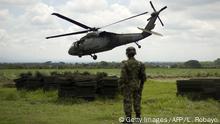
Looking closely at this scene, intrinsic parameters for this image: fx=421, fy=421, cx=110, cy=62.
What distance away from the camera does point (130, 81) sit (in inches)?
451

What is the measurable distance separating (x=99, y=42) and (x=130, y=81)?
21447 millimetres

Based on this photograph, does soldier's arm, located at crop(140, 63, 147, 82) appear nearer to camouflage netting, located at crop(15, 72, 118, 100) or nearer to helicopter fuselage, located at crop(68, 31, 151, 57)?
camouflage netting, located at crop(15, 72, 118, 100)

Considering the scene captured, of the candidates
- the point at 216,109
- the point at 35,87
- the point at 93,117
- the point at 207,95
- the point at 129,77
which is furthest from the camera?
the point at 35,87

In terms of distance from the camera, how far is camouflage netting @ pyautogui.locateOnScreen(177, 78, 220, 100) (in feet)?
69.1

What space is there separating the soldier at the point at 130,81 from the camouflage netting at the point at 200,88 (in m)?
10.5

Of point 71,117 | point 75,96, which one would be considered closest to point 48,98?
point 75,96

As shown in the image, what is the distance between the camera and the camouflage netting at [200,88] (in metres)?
21.1

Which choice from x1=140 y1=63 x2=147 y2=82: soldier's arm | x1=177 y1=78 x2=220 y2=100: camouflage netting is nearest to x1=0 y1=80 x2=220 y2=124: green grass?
x1=177 y1=78 x2=220 y2=100: camouflage netting

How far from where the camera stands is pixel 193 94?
21891mm

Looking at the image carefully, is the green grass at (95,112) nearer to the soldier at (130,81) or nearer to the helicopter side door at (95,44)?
the soldier at (130,81)

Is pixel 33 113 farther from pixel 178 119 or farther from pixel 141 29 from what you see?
pixel 141 29

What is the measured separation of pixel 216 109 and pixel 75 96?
26.1ft

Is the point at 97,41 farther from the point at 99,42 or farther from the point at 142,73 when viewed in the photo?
the point at 142,73

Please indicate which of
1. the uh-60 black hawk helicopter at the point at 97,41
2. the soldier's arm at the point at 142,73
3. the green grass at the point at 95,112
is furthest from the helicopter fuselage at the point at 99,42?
the soldier's arm at the point at 142,73
